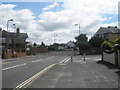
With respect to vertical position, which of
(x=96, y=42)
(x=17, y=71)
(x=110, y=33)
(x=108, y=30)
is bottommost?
(x=17, y=71)

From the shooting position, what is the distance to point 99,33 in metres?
88.4

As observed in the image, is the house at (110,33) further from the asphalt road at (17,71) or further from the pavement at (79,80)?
the pavement at (79,80)

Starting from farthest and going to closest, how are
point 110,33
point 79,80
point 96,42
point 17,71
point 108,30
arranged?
point 108,30 → point 110,33 → point 96,42 → point 17,71 → point 79,80

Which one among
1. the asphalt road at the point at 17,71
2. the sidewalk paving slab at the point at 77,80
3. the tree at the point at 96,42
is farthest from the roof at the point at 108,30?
the sidewalk paving slab at the point at 77,80

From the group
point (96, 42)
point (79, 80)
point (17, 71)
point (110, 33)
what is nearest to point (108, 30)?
point (110, 33)

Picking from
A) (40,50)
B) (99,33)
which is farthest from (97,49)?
(40,50)

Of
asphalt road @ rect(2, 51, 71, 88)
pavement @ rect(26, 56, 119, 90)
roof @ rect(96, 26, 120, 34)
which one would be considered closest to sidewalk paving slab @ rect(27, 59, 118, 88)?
pavement @ rect(26, 56, 119, 90)

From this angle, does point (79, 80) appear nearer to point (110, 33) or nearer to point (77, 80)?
point (77, 80)

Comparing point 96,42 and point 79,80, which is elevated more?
point 96,42

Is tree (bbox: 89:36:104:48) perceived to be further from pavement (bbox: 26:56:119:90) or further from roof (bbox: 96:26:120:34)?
pavement (bbox: 26:56:119:90)

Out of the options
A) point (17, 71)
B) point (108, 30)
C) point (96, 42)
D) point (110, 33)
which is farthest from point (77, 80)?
point (108, 30)

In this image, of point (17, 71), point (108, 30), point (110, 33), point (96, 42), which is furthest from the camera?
point (108, 30)

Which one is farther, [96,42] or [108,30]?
[108,30]

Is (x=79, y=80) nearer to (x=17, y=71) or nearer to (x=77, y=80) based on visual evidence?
(x=77, y=80)
